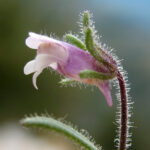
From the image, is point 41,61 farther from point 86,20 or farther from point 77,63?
point 86,20

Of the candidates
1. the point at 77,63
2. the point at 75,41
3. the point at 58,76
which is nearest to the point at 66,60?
the point at 77,63

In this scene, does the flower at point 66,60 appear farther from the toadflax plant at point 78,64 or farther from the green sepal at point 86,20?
the green sepal at point 86,20

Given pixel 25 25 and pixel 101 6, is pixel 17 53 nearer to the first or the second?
pixel 25 25

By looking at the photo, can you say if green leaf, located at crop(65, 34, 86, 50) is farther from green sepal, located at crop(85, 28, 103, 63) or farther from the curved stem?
the curved stem

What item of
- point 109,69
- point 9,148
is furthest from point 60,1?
point 109,69

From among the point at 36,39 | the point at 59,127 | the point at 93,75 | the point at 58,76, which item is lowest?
the point at 59,127

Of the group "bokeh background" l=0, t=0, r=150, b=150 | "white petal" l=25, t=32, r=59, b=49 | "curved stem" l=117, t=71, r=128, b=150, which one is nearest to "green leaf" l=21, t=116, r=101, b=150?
"curved stem" l=117, t=71, r=128, b=150

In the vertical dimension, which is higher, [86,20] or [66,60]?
[86,20]
